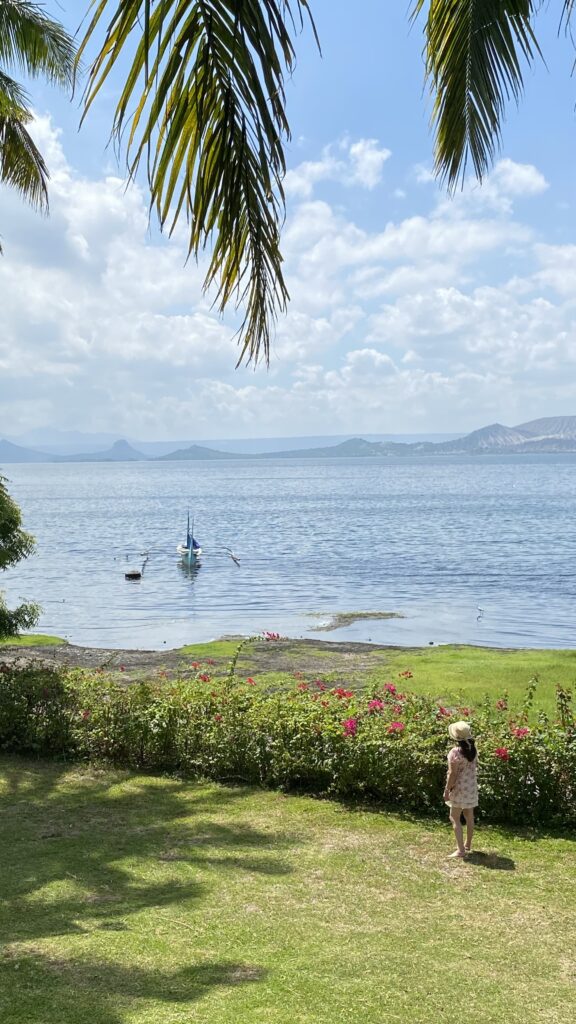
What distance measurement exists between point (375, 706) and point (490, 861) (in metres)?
3.57

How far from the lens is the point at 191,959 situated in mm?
6527

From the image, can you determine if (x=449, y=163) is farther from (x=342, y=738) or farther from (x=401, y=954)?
(x=342, y=738)

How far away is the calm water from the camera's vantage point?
36.1 meters

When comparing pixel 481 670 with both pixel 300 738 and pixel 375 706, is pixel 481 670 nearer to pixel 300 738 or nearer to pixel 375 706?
pixel 375 706

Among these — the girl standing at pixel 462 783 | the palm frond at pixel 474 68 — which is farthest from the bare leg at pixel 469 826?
the palm frond at pixel 474 68

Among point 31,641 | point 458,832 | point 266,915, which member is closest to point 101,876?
point 266,915

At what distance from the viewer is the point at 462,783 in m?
9.62

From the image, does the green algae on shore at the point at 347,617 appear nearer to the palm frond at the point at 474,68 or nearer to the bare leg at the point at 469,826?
the bare leg at the point at 469,826

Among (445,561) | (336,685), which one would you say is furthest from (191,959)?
(445,561)

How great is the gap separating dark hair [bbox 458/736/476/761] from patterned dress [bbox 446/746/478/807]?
0.12 feet

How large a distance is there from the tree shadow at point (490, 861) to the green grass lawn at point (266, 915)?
0.03 meters

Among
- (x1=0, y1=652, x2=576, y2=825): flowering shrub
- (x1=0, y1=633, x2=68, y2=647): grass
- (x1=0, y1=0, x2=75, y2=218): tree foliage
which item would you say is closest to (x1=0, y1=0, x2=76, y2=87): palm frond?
(x1=0, y1=0, x2=75, y2=218): tree foliage

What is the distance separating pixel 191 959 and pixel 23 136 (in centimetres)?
1444

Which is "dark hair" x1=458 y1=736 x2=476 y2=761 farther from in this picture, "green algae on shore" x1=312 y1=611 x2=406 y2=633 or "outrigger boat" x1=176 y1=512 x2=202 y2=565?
"outrigger boat" x1=176 y1=512 x2=202 y2=565
